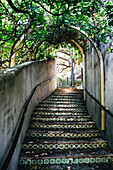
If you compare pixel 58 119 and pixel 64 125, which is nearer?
pixel 64 125

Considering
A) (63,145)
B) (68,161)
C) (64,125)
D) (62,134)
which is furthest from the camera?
(64,125)

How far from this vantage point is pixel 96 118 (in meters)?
4.30

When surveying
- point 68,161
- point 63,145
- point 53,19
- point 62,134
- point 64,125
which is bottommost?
point 68,161

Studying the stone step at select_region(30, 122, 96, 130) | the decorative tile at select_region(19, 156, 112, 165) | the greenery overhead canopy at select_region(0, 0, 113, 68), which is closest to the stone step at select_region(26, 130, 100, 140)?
the stone step at select_region(30, 122, 96, 130)

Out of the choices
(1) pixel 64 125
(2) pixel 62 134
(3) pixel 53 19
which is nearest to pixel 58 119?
(1) pixel 64 125

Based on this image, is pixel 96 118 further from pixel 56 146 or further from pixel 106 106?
pixel 56 146

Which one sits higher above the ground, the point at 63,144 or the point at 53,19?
the point at 53,19

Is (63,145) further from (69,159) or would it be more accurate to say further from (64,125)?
(64,125)

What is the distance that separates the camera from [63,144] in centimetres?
343

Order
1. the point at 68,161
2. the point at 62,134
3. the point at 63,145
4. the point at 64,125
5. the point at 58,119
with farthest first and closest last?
the point at 58,119
the point at 64,125
the point at 62,134
the point at 63,145
the point at 68,161

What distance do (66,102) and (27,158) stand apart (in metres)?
3.37

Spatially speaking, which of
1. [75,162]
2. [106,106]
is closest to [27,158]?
[75,162]

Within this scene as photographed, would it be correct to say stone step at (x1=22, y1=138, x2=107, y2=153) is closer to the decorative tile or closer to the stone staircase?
the stone staircase

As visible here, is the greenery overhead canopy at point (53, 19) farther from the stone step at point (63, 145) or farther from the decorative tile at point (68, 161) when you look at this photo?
the decorative tile at point (68, 161)
